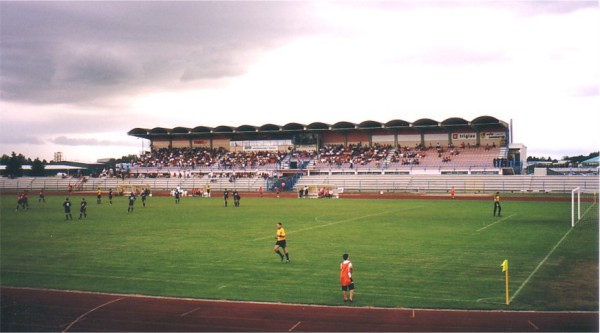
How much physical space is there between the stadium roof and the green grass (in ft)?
145

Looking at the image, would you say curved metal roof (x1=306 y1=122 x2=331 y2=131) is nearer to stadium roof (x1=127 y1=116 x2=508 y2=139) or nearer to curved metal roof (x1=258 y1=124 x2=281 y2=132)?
stadium roof (x1=127 y1=116 x2=508 y2=139)

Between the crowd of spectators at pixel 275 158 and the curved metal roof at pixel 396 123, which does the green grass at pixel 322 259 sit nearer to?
the crowd of spectators at pixel 275 158

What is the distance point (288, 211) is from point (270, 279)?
26047 millimetres

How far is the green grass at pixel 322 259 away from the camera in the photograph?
52.7 ft

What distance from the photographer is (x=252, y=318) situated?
1384 cm

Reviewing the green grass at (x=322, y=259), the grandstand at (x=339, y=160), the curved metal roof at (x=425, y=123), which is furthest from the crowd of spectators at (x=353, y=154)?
the green grass at (x=322, y=259)

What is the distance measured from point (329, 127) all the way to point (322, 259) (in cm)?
6796

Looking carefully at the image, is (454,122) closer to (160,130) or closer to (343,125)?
(343,125)

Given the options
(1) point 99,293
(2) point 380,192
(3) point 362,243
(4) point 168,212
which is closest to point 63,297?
(1) point 99,293

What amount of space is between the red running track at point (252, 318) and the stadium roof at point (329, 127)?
224 feet

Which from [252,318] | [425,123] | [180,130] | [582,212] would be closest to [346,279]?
[252,318]

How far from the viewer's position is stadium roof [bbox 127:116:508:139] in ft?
259

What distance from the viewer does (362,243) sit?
2533 cm

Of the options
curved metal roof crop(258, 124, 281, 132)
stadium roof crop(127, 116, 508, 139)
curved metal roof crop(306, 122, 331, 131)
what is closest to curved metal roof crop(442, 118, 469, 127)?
stadium roof crop(127, 116, 508, 139)
